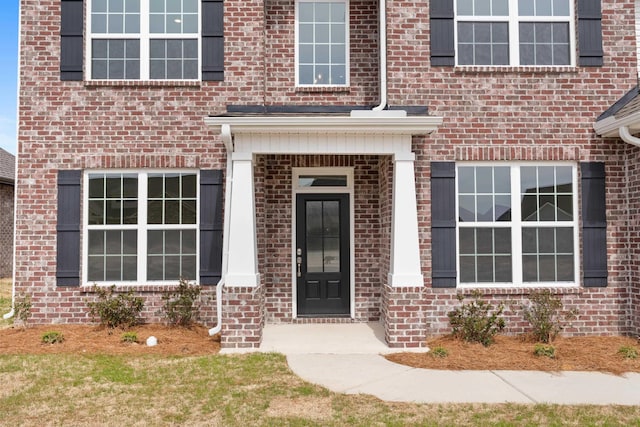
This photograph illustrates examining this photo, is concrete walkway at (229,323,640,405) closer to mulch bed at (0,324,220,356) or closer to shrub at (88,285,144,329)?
mulch bed at (0,324,220,356)

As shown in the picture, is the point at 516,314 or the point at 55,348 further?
the point at 516,314

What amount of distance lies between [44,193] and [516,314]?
25.5 feet

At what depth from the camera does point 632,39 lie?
25.7 feet

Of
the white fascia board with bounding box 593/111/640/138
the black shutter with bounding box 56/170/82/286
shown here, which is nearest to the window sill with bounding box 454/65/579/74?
the white fascia board with bounding box 593/111/640/138

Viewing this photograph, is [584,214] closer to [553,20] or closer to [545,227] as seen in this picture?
[545,227]

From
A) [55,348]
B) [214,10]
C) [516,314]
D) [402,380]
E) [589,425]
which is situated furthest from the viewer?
[214,10]

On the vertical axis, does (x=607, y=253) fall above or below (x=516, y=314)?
above

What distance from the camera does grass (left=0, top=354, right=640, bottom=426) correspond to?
4469mm

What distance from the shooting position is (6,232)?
16.6 meters

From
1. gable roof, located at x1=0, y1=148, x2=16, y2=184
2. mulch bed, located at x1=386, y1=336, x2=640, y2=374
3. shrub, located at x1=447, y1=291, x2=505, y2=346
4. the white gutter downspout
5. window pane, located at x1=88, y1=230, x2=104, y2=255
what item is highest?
gable roof, located at x1=0, y1=148, x2=16, y2=184

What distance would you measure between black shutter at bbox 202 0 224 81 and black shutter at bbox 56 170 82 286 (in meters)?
2.70

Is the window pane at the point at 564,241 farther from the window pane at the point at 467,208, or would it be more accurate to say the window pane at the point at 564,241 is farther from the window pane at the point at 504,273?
the window pane at the point at 467,208

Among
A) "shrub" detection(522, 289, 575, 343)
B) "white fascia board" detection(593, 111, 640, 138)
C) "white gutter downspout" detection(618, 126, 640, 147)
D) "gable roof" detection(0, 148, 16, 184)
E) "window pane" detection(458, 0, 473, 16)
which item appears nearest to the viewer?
"white fascia board" detection(593, 111, 640, 138)

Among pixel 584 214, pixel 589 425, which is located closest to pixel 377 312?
pixel 584 214
